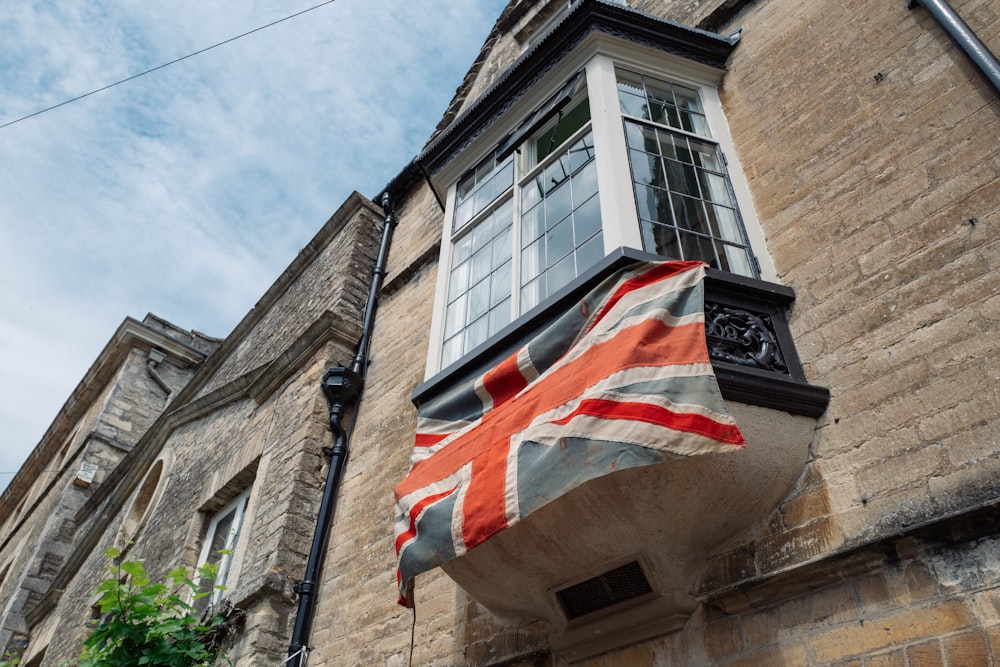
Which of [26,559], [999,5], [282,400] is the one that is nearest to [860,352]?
[999,5]

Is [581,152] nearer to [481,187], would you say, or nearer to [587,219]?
[587,219]

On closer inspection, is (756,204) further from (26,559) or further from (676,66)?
(26,559)

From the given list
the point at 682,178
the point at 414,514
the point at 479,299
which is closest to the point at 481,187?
the point at 479,299

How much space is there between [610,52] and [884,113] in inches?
80.7

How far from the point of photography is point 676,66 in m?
5.33

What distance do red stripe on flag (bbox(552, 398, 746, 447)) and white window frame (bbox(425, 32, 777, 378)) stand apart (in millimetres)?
1199

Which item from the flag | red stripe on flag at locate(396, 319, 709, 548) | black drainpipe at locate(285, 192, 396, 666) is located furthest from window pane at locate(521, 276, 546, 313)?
black drainpipe at locate(285, 192, 396, 666)

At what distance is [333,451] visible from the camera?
6.88 metres

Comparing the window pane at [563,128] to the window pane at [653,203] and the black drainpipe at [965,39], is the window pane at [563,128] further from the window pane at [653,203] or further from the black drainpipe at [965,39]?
the black drainpipe at [965,39]

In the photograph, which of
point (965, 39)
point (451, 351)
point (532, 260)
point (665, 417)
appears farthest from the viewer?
point (451, 351)

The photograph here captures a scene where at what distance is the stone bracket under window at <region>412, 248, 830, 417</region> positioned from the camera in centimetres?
334

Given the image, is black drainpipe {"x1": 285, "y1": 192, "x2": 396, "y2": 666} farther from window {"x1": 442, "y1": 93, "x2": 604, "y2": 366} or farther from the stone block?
the stone block

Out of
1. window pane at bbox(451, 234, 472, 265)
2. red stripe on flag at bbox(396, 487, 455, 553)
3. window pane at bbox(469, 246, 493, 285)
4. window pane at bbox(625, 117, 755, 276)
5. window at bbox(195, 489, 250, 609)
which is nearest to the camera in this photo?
red stripe on flag at bbox(396, 487, 455, 553)

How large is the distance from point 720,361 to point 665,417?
682 mm
